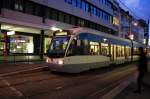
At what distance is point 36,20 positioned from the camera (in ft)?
A: 123

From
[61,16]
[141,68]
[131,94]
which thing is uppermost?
[61,16]

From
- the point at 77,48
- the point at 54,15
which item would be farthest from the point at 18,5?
the point at 77,48

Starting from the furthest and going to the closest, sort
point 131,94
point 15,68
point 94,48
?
1. point 94,48
2. point 15,68
3. point 131,94

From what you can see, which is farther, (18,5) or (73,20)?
(73,20)

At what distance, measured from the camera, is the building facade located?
3284 cm

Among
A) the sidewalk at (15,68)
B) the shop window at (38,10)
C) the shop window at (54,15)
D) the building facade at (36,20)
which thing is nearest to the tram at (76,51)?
the sidewalk at (15,68)

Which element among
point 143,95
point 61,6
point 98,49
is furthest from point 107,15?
point 143,95

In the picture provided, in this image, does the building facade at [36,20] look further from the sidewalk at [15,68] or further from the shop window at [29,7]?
the sidewalk at [15,68]

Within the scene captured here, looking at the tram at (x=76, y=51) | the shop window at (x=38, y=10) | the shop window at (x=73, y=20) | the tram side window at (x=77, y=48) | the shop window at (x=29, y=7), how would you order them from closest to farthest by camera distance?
the tram at (x=76, y=51) → the tram side window at (x=77, y=48) → the shop window at (x=29, y=7) → the shop window at (x=38, y=10) → the shop window at (x=73, y=20)

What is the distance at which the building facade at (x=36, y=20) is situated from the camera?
108 ft

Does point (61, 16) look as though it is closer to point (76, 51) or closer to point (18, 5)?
point (18, 5)

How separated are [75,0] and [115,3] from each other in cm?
2825

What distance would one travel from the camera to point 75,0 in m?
48.1

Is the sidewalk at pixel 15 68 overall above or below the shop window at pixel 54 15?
below
